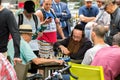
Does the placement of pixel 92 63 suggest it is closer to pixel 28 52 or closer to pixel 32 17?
pixel 28 52

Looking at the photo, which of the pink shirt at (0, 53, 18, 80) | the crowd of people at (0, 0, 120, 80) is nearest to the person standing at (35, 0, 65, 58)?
the crowd of people at (0, 0, 120, 80)

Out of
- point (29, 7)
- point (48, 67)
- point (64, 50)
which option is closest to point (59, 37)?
point (64, 50)

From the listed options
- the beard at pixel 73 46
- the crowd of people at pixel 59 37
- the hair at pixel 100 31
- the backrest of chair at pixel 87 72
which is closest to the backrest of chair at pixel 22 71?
the crowd of people at pixel 59 37

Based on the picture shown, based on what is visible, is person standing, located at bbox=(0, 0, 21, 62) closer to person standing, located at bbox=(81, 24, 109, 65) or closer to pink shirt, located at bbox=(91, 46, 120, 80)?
person standing, located at bbox=(81, 24, 109, 65)

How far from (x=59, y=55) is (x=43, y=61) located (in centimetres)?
117

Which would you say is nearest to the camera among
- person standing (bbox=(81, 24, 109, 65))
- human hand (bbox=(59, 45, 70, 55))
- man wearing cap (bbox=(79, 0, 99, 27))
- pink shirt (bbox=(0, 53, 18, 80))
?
pink shirt (bbox=(0, 53, 18, 80))

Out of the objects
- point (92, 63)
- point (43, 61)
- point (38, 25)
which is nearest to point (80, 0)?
point (38, 25)

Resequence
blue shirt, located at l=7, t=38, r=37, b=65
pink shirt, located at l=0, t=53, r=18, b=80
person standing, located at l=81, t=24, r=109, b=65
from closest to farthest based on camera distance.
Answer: pink shirt, located at l=0, t=53, r=18, b=80
person standing, located at l=81, t=24, r=109, b=65
blue shirt, located at l=7, t=38, r=37, b=65

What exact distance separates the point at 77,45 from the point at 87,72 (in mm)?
2748

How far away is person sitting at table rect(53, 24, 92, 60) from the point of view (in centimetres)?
670

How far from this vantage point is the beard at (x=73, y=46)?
6796mm

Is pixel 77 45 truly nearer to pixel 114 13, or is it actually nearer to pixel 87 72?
pixel 114 13

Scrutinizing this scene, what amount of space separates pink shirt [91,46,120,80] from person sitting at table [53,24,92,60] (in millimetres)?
2474

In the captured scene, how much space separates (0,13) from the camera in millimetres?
5391
